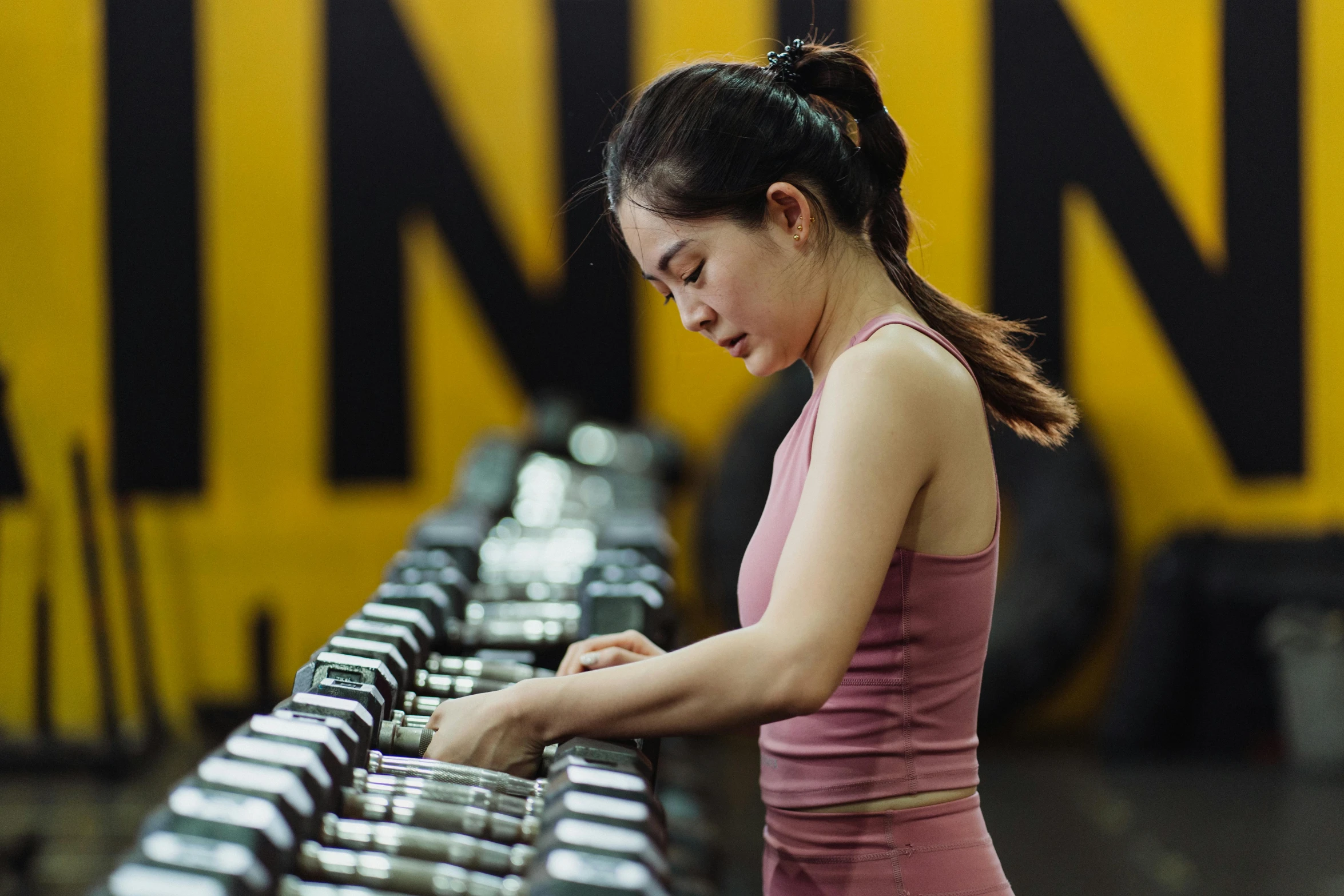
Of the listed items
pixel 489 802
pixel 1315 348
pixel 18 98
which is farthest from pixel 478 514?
pixel 1315 348

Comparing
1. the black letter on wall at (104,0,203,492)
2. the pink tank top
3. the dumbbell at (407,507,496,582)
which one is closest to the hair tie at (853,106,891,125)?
the pink tank top

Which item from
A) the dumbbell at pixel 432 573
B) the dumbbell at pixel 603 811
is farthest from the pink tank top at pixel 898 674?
the dumbbell at pixel 432 573

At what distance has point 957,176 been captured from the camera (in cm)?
507

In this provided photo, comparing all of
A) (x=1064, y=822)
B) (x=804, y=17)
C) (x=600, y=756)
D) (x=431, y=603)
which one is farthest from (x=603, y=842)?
(x=804, y=17)

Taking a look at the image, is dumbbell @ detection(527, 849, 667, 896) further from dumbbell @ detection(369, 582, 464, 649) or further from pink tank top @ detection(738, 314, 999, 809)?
dumbbell @ detection(369, 582, 464, 649)

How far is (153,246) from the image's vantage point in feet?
16.4

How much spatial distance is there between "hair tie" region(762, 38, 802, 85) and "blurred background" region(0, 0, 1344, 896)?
3618 mm

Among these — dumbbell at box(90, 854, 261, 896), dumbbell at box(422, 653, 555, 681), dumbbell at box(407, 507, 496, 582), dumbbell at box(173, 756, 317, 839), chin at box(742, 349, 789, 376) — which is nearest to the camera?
dumbbell at box(90, 854, 261, 896)

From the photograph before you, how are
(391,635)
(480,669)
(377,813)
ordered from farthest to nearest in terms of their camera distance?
1. (480,669)
2. (391,635)
3. (377,813)

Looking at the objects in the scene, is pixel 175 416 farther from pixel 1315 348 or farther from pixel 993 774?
pixel 1315 348

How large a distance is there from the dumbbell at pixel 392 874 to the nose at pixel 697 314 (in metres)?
0.52

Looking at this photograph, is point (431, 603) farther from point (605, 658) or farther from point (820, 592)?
point (820, 592)

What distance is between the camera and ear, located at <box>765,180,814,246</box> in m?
1.17

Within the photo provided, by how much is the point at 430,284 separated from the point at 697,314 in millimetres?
4016
